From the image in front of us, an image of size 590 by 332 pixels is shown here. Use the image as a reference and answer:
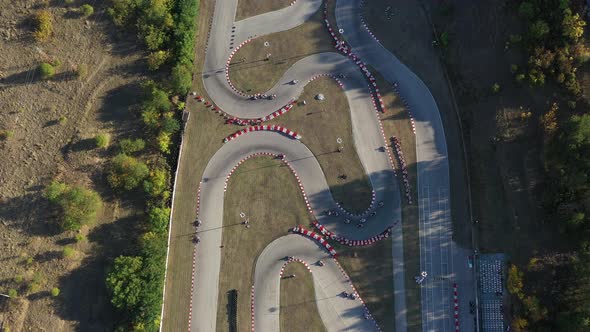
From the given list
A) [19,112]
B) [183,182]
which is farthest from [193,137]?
[19,112]

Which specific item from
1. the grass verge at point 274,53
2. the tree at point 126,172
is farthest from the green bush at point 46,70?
the grass verge at point 274,53

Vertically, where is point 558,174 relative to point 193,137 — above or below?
below

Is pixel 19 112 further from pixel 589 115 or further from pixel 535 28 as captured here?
pixel 589 115

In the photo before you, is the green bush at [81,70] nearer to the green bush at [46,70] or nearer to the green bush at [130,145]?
the green bush at [46,70]

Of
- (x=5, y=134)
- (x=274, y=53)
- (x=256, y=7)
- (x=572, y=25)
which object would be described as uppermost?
(x=256, y=7)

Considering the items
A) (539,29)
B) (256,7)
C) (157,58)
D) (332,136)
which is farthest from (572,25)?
(157,58)

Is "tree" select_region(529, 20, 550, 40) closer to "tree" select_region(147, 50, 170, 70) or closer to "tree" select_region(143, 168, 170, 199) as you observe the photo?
"tree" select_region(147, 50, 170, 70)

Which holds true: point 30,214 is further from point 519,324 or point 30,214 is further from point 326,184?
point 519,324
